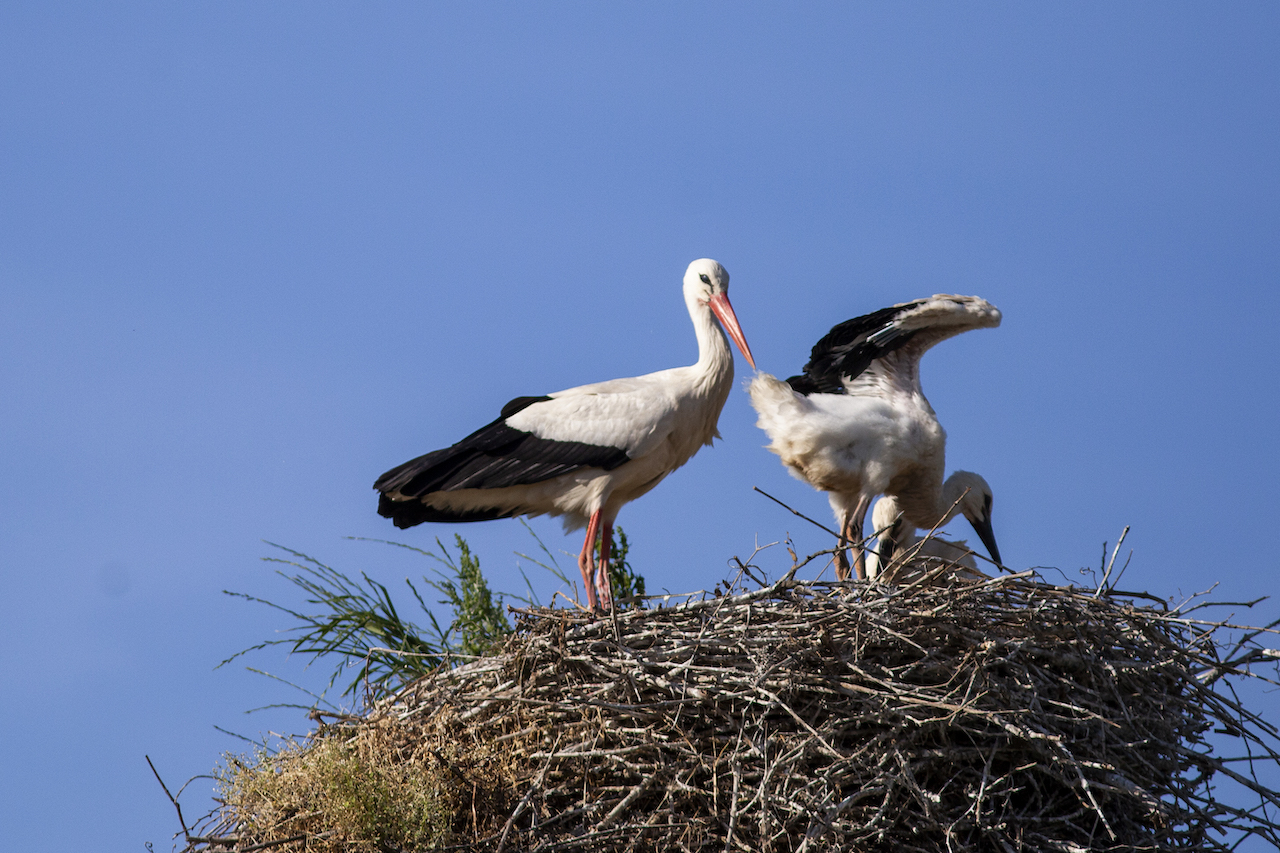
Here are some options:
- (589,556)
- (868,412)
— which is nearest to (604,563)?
(589,556)

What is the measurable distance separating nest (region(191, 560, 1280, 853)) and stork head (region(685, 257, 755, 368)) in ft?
7.15

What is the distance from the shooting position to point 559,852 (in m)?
4.68

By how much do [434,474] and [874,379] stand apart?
2.65 meters

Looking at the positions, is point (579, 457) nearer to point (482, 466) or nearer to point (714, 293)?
point (482, 466)

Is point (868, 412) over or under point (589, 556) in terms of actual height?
over

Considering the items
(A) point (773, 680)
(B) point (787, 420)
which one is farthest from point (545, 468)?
(A) point (773, 680)

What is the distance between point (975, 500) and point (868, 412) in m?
1.18

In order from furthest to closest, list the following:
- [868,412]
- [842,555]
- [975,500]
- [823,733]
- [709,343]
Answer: [975,500], [868,412], [709,343], [842,555], [823,733]

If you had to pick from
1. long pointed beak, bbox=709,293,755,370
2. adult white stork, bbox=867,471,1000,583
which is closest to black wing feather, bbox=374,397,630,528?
long pointed beak, bbox=709,293,755,370

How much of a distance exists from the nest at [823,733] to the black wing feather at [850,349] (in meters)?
2.72

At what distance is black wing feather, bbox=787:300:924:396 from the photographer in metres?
7.66

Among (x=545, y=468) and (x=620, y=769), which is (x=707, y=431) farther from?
(x=620, y=769)

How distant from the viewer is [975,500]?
330 inches

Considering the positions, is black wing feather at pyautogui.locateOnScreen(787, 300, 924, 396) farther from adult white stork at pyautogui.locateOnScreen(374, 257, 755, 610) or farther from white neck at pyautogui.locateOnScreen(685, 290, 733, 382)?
adult white stork at pyautogui.locateOnScreen(374, 257, 755, 610)
